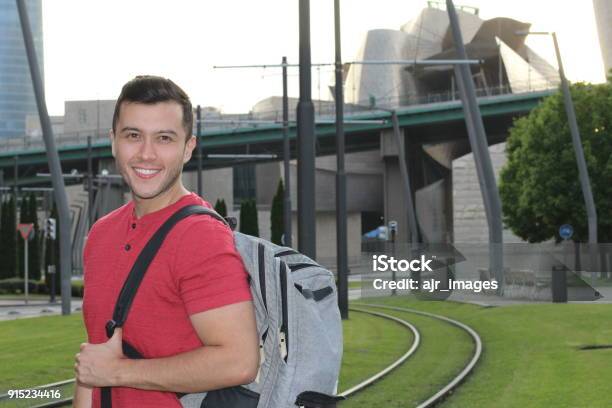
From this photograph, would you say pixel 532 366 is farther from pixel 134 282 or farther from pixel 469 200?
pixel 469 200

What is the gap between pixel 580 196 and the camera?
165 ft

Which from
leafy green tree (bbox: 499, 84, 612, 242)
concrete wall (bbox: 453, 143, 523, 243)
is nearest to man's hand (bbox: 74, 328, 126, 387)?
leafy green tree (bbox: 499, 84, 612, 242)

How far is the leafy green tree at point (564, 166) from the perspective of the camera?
50219mm

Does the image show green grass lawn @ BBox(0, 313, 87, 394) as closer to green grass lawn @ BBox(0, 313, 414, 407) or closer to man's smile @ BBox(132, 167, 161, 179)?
green grass lawn @ BBox(0, 313, 414, 407)

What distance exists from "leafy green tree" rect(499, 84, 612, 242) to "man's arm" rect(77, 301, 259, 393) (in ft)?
158

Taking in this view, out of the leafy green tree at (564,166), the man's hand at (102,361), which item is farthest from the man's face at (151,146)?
the leafy green tree at (564,166)

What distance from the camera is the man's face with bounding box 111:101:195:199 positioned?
2816mm

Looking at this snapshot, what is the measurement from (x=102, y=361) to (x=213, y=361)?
0.29 m

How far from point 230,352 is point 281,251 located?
0.31 meters

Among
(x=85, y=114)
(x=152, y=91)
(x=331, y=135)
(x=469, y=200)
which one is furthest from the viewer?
(x=85, y=114)

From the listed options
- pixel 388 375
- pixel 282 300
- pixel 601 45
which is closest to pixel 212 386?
pixel 282 300

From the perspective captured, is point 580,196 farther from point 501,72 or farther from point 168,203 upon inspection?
point 501,72

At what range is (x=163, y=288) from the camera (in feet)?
8.63

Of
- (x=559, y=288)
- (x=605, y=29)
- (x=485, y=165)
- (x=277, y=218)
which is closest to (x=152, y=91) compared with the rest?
(x=485, y=165)
